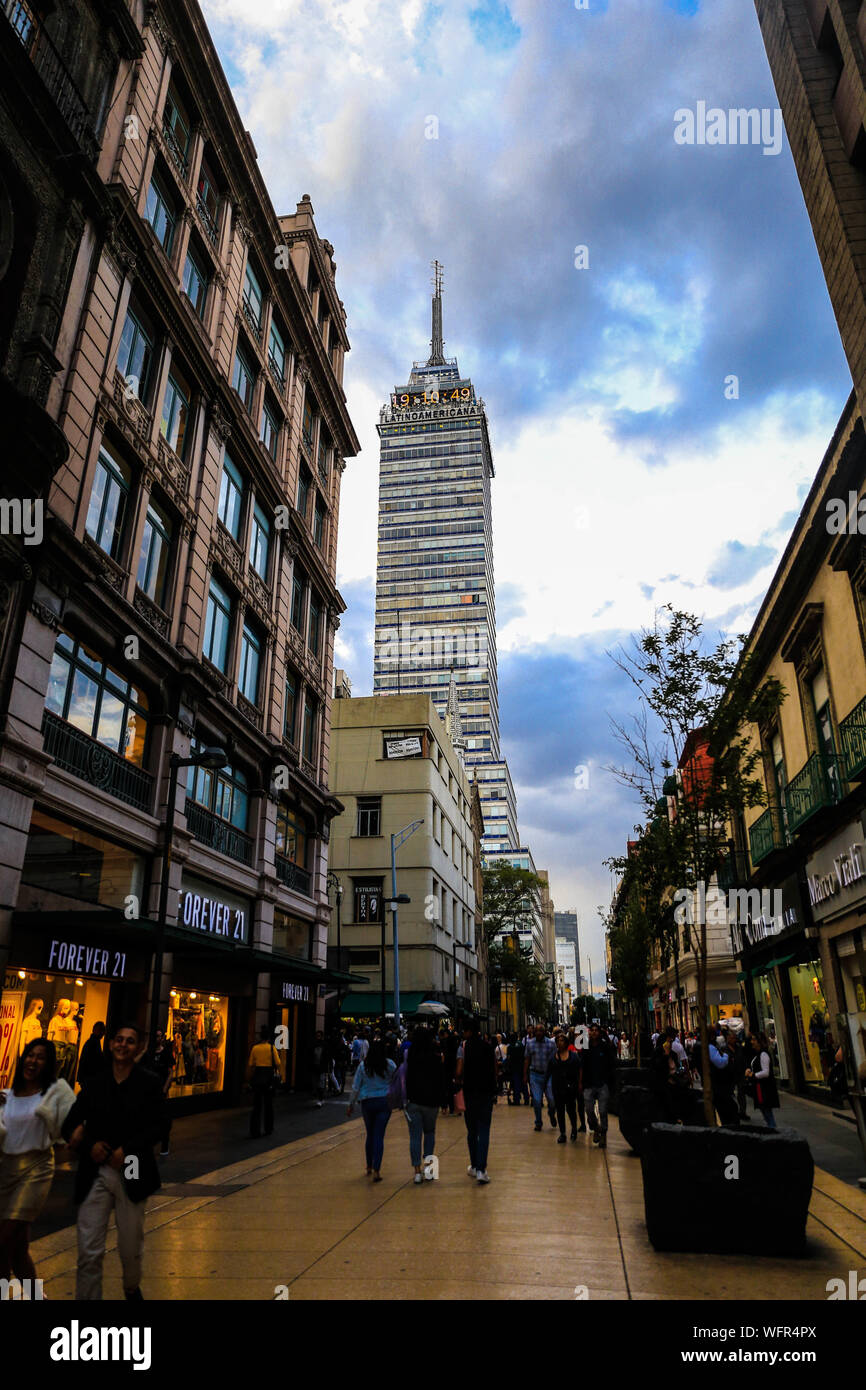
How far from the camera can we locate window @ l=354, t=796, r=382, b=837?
4788 cm

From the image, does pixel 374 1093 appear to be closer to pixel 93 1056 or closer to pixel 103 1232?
pixel 93 1056

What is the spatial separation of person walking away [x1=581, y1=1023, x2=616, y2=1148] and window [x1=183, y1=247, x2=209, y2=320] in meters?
19.8

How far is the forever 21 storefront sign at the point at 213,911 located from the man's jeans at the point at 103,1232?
13.7 metres

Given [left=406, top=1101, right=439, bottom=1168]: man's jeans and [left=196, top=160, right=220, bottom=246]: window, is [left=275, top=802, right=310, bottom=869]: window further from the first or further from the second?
[left=196, top=160, right=220, bottom=246]: window

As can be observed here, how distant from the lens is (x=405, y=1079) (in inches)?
432

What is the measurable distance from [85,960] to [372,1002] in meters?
31.7

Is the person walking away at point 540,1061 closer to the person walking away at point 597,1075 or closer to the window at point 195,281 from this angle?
the person walking away at point 597,1075

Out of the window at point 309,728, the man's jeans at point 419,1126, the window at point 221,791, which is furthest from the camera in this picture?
the window at point 309,728

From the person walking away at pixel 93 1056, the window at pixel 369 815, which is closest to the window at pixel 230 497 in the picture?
the person walking away at pixel 93 1056

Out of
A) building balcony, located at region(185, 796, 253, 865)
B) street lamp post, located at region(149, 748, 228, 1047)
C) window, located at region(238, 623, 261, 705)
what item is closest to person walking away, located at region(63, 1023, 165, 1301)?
street lamp post, located at region(149, 748, 228, 1047)

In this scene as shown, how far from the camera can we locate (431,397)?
18162cm

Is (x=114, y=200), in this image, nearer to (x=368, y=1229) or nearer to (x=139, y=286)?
(x=139, y=286)

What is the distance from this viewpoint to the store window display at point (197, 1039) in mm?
18812

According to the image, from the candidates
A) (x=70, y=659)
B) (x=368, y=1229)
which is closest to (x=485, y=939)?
(x=70, y=659)
